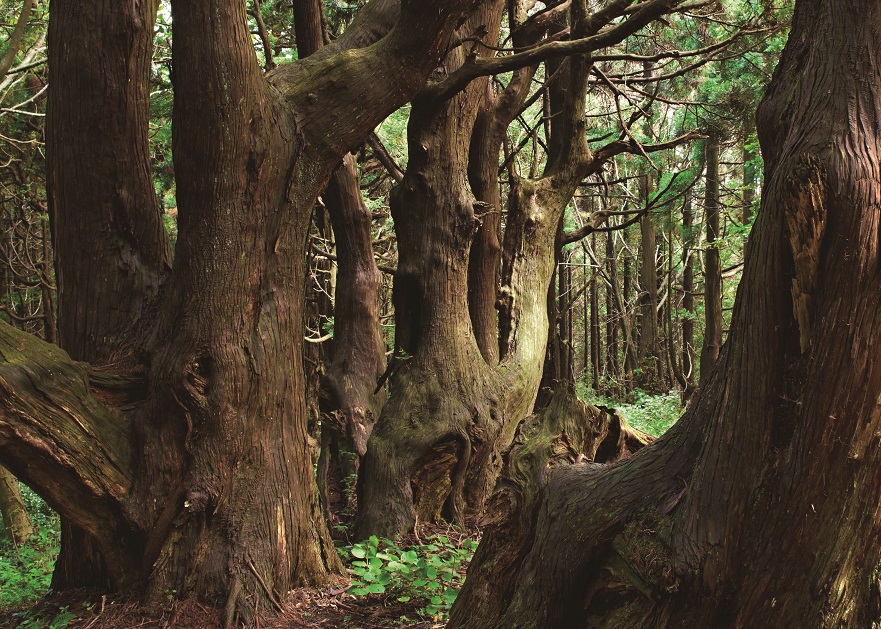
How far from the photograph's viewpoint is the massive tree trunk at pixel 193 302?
3.95m

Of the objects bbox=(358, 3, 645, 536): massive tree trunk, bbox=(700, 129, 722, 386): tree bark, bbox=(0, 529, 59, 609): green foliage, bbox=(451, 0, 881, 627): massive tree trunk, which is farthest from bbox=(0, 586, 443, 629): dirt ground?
bbox=(700, 129, 722, 386): tree bark

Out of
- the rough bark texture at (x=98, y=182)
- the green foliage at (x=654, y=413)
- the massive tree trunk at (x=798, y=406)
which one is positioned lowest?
the green foliage at (x=654, y=413)

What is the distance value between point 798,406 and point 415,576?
110 inches

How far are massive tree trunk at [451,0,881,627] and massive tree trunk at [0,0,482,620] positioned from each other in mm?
2334

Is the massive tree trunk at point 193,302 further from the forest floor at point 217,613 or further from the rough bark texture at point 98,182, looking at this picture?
the forest floor at point 217,613

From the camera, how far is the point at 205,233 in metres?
4.07

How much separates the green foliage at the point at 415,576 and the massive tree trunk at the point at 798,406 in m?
1.61

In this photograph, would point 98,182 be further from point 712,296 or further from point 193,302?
point 712,296

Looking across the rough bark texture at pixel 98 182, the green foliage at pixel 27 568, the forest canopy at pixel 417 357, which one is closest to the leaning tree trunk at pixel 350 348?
the forest canopy at pixel 417 357

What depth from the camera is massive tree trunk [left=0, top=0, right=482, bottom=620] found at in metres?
3.95

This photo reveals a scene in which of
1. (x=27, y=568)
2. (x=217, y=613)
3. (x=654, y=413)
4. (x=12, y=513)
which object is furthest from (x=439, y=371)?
(x=654, y=413)

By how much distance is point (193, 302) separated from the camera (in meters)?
4.08

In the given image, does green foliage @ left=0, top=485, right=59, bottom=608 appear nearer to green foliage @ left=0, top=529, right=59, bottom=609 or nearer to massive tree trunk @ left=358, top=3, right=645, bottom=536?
green foliage @ left=0, top=529, right=59, bottom=609

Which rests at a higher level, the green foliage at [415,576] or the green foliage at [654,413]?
the green foliage at [654,413]
